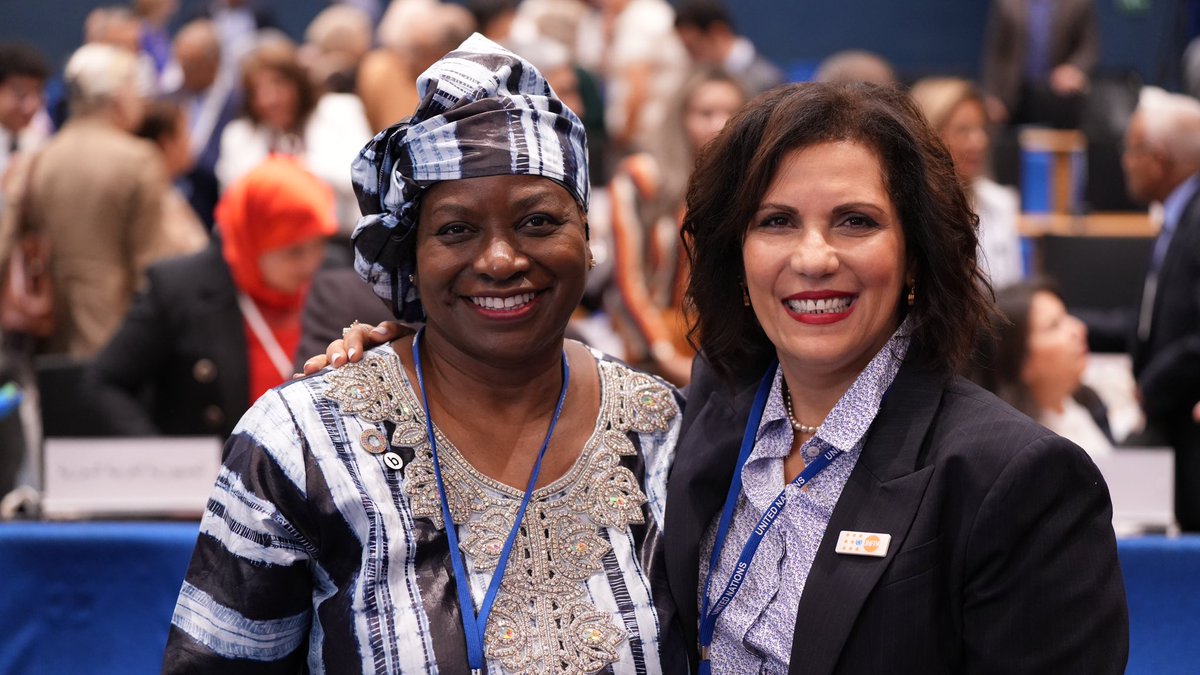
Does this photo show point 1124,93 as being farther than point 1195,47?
Yes

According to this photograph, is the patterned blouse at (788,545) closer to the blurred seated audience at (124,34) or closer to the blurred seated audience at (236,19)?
the blurred seated audience at (124,34)

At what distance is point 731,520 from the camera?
2.16 metres

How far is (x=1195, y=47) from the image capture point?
27.1ft

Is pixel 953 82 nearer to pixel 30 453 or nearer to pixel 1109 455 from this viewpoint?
pixel 1109 455

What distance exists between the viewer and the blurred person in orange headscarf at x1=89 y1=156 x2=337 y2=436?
410 cm

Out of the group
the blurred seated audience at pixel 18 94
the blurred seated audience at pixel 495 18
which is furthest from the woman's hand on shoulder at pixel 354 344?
the blurred seated audience at pixel 18 94

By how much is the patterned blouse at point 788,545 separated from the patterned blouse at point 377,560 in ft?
0.47

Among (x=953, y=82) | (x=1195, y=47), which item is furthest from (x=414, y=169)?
(x=1195, y=47)

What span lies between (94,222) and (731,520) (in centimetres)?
440

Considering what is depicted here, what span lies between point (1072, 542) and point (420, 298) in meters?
1.06

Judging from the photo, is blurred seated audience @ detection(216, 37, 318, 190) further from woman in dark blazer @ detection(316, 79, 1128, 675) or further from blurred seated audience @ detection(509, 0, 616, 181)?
woman in dark blazer @ detection(316, 79, 1128, 675)

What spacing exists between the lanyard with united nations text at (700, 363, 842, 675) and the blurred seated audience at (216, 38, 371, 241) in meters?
3.99

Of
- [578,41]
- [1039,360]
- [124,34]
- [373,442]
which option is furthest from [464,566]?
[124,34]

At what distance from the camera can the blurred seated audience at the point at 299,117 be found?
628cm
